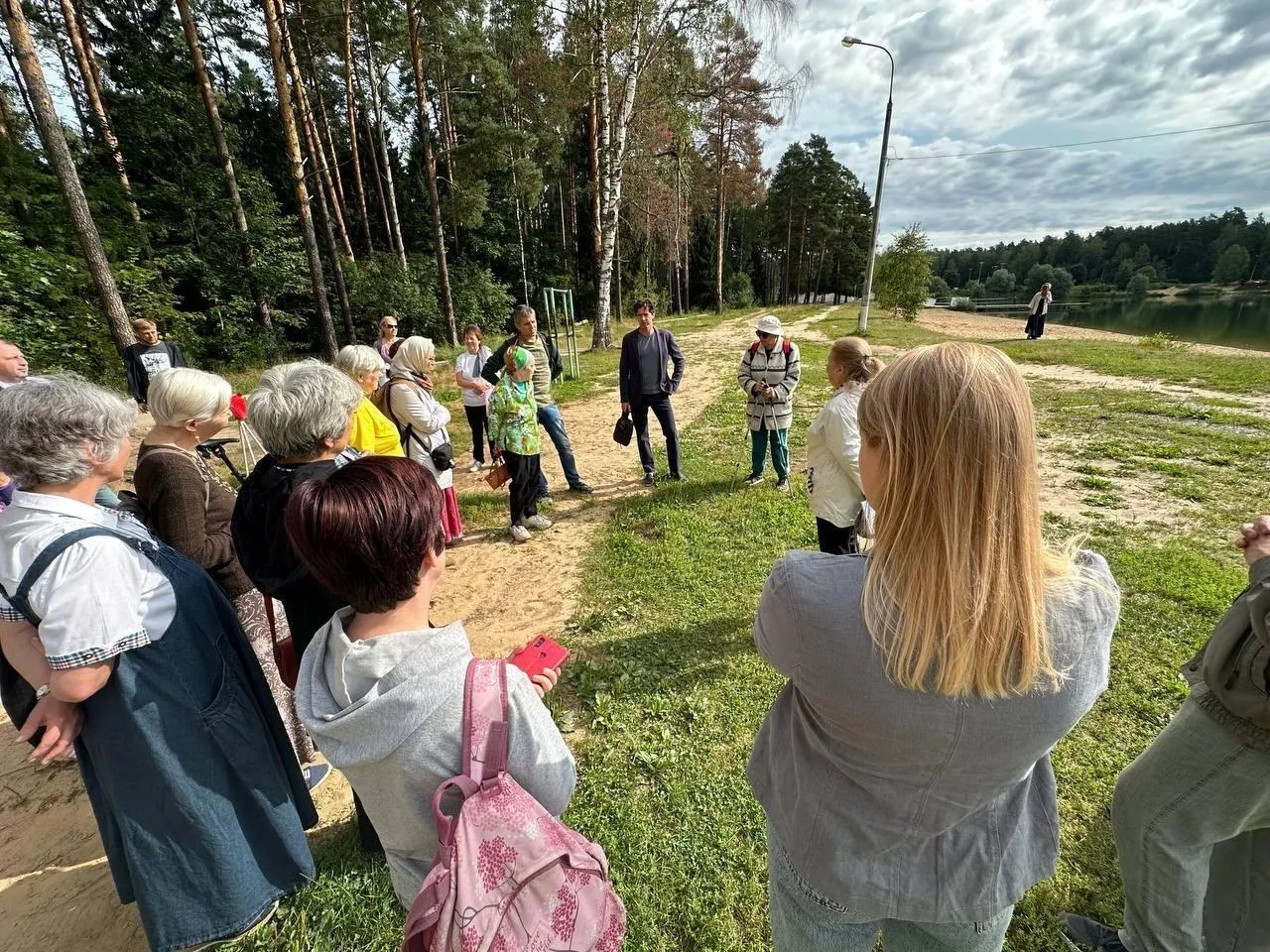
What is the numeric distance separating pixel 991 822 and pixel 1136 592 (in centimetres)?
404

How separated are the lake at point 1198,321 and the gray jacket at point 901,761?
28.7 m

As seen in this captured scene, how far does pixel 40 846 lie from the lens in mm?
2471

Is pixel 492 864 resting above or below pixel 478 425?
above

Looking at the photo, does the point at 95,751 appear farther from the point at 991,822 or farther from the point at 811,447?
the point at 811,447

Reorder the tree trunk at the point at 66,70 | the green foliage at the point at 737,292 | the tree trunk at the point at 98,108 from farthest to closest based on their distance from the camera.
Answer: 1. the green foliage at the point at 737,292
2. the tree trunk at the point at 66,70
3. the tree trunk at the point at 98,108

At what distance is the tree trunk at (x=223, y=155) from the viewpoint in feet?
38.0

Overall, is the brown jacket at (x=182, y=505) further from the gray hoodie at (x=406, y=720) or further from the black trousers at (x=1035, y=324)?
the black trousers at (x=1035, y=324)

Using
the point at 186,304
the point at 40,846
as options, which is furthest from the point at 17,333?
the point at 40,846

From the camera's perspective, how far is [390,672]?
1071 millimetres

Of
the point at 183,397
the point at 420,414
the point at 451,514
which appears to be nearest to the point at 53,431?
the point at 183,397

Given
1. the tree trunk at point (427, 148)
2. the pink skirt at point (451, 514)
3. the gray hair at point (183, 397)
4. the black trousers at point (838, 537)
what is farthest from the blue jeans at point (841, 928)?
the tree trunk at point (427, 148)

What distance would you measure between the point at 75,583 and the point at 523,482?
12.7 feet

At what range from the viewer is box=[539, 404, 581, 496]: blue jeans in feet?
19.1

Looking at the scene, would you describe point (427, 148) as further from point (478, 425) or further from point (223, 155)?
point (478, 425)
